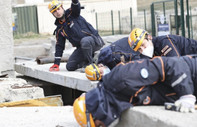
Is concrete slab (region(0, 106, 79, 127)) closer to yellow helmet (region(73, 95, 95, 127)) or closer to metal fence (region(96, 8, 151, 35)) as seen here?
yellow helmet (region(73, 95, 95, 127))

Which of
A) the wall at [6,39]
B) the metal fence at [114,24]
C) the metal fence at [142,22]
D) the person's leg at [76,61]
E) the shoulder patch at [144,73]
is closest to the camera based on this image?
the shoulder patch at [144,73]

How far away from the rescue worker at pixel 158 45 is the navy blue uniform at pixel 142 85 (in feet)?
3.74

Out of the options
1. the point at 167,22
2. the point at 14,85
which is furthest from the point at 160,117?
the point at 167,22

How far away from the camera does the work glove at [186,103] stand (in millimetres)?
4055

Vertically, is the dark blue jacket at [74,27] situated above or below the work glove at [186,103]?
above

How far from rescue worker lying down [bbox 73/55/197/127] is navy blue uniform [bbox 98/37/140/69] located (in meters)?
2.54

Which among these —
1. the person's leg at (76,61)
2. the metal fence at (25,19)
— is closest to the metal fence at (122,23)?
the metal fence at (25,19)

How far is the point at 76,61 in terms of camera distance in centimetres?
890

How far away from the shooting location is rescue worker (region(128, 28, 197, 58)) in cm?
545

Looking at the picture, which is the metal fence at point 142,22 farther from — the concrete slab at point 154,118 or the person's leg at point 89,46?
the concrete slab at point 154,118

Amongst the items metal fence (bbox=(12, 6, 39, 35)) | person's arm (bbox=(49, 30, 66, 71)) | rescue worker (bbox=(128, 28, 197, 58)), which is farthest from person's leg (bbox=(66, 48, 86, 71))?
metal fence (bbox=(12, 6, 39, 35))

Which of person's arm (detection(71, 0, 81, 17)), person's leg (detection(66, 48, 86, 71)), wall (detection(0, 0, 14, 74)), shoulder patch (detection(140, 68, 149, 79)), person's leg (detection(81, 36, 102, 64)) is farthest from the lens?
wall (detection(0, 0, 14, 74))

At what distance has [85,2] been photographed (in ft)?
101

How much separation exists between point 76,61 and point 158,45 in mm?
3470
